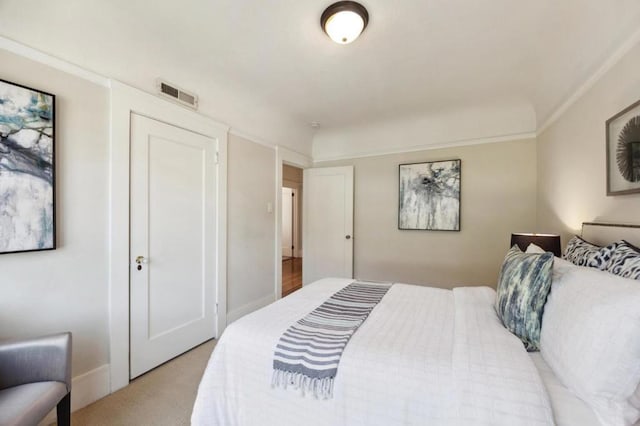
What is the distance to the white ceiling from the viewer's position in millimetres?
1636

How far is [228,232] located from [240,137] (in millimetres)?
1092

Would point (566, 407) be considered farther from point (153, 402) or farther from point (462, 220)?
point (462, 220)

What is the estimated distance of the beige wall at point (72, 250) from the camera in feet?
4.95

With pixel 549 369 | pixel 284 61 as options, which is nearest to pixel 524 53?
pixel 284 61

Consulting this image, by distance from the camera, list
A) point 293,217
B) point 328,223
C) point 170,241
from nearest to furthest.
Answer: point 170,241, point 328,223, point 293,217

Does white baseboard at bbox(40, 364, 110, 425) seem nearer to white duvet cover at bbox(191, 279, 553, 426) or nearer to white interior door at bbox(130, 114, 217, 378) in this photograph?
white interior door at bbox(130, 114, 217, 378)

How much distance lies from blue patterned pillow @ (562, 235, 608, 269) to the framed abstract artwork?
174cm

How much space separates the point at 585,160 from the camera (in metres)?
1.96

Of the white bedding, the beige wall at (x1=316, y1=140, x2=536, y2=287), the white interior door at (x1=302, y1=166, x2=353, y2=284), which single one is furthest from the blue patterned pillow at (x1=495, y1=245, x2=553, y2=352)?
the white interior door at (x1=302, y1=166, x2=353, y2=284)

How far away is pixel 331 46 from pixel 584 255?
2.20 m

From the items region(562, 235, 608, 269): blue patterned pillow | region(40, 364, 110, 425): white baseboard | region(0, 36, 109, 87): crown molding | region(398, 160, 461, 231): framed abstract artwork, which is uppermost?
region(0, 36, 109, 87): crown molding

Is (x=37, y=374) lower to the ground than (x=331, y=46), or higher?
lower

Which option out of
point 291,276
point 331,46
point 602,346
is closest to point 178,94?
point 331,46

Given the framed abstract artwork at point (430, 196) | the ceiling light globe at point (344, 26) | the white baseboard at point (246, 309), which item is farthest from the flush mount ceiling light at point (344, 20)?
the white baseboard at point (246, 309)
